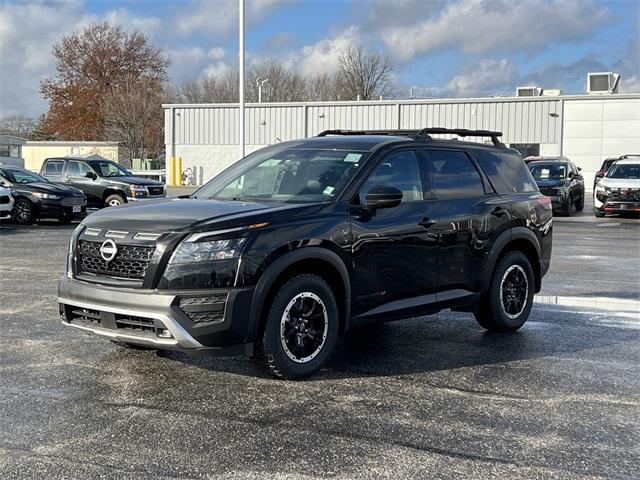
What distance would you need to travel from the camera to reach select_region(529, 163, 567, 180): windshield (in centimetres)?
2409

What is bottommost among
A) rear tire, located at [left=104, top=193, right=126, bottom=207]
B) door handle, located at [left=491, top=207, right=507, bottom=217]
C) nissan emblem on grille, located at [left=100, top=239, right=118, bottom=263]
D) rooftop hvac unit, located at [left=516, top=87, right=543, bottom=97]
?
rear tire, located at [left=104, top=193, right=126, bottom=207]

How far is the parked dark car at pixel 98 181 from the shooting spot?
21.5 m

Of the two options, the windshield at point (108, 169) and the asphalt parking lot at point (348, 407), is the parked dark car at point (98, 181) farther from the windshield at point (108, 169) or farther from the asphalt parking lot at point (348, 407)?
the asphalt parking lot at point (348, 407)

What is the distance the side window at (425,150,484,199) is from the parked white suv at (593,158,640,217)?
17.1 metres

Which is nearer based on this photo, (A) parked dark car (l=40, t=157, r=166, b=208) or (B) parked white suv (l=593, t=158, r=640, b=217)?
(A) parked dark car (l=40, t=157, r=166, b=208)

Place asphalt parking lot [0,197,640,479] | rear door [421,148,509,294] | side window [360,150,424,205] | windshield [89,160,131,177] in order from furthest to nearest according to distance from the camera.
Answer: windshield [89,160,131,177] < rear door [421,148,509,294] < side window [360,150,424,205] < asphalt parking lot [0,197,640,479]

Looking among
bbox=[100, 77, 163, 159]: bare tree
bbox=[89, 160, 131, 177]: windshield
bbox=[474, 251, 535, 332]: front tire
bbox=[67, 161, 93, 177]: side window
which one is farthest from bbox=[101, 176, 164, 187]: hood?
bbox=[100, 77, 163, 159]: bare tree

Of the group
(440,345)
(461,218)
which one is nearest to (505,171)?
(461,218)

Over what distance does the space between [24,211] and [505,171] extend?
14.5m

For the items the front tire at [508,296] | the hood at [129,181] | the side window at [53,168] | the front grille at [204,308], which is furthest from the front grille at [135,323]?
the side window at [53,168]

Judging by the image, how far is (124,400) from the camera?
197 inches

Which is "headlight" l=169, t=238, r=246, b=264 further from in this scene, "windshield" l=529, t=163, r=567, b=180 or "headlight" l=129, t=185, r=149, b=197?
"windshield" l=529, t=163, r=567, b=180

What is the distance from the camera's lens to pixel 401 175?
6.35m

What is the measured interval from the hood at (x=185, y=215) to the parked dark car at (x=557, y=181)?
19.1 m
